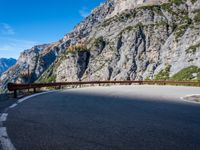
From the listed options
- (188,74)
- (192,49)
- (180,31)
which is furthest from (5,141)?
(180,31)

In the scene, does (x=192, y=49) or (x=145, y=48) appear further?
(x=145, y=48)

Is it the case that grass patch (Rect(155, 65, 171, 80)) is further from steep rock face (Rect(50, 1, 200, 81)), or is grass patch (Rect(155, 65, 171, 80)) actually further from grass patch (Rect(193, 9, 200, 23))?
grass patch (Rect(193, 9, 200, 23))

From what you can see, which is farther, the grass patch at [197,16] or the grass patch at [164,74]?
the grass patch at [197,16]

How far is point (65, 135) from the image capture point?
6.29m

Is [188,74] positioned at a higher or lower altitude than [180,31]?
lower

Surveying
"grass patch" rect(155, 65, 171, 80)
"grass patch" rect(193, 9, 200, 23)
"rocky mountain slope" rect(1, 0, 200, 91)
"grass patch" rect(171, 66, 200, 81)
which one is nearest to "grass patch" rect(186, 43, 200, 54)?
"rocky mountain slope" rect(1, 0, 200, 91)

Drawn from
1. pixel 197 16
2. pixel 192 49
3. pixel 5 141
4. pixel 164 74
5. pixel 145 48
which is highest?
pixel 197 16

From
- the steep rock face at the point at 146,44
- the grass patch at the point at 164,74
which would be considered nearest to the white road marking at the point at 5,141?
the steep rock face at the point at 146,44

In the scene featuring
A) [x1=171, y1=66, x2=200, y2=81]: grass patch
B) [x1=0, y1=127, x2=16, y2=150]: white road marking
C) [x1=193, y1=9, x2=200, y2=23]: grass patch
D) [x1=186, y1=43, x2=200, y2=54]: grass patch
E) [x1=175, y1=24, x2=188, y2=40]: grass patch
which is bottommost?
[x1=0, y1=127, x2=16, y2=150]: white road marking

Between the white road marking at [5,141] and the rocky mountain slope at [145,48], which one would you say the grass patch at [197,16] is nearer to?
the rocky mountain slope at [145,48]

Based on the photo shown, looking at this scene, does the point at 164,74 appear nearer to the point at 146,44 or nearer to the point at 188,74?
the point at 188,74

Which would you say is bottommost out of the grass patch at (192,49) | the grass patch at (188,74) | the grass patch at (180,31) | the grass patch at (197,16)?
the grass patch at (188,74)

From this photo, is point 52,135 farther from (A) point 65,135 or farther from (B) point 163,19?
(B) point 163,19

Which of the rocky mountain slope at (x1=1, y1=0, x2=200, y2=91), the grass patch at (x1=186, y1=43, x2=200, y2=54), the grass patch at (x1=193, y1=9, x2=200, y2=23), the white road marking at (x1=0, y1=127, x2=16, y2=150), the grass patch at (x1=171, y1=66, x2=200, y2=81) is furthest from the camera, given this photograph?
the grass patch at (x1=193, y1=9, x2=200, y2=23)
